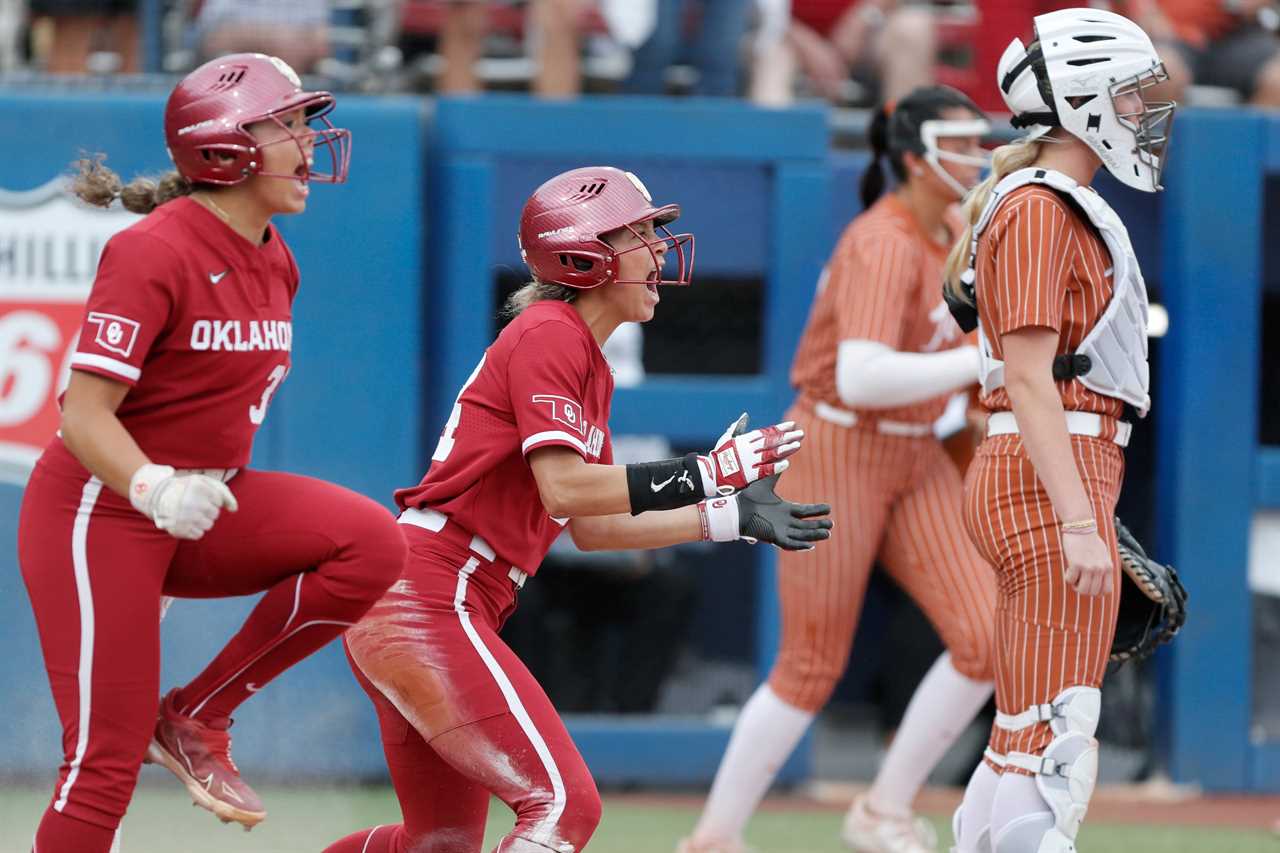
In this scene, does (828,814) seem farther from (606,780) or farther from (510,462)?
(510,462)

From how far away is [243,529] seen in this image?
12.3 feet

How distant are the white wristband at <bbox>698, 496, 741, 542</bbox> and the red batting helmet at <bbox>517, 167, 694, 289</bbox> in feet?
1.59

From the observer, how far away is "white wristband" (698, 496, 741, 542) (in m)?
3.52

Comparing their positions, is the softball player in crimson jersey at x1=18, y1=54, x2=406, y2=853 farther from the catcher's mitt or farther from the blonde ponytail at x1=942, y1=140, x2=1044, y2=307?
the catcher's mitt

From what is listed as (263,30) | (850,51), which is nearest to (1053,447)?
(263,30)

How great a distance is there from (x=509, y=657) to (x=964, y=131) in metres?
2.47

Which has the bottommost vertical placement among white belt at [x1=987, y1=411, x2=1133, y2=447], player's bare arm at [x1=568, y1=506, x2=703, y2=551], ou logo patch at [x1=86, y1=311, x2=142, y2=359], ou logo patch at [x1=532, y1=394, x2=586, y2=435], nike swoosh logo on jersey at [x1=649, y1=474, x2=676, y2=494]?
player's bare arm at [x1=568, y1=506, x2=703, y2=551]

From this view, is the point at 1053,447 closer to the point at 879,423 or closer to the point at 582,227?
the point at 582,227

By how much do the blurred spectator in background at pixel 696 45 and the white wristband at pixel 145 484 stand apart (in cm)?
381

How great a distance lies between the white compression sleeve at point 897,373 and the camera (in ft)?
16.4

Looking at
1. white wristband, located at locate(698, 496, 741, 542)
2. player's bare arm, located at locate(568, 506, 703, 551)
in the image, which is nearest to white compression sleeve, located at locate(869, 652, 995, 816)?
player's bare arm, located at locate(568, 506, 703, 551)

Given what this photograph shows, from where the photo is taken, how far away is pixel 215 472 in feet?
12.3

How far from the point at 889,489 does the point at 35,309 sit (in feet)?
9.36

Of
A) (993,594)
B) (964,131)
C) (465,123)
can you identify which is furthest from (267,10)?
(993,594)
